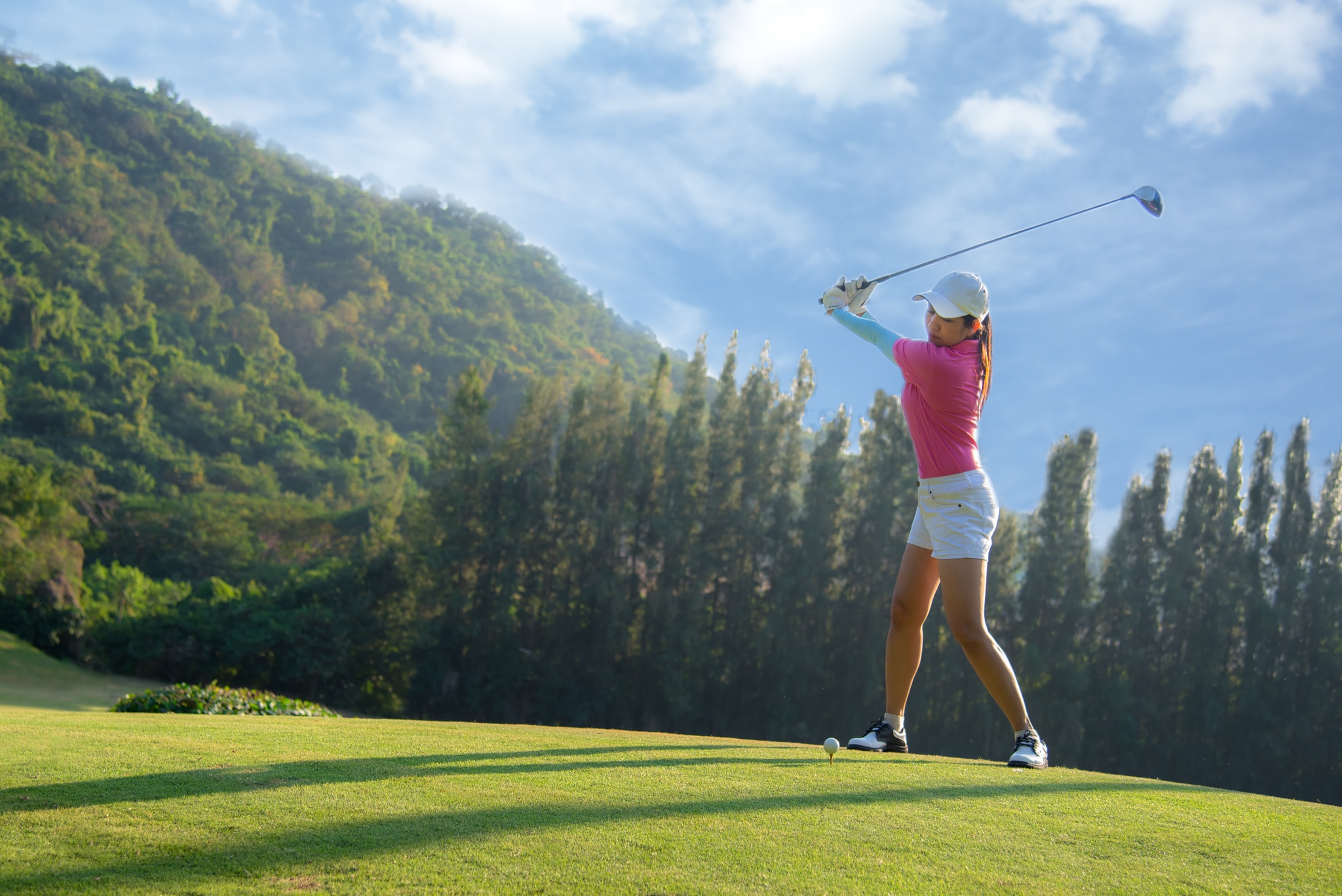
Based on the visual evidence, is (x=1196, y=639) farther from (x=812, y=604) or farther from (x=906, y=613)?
(x=906, y=613)

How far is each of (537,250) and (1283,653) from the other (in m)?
114

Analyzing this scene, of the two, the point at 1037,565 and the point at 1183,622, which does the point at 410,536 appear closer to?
the point at 1037,565

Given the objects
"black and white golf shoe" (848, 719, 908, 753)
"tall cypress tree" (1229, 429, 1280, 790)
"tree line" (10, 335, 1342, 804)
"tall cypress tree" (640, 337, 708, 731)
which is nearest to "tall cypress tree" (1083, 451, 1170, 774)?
"tree line" (10, 335, 1342, 804)

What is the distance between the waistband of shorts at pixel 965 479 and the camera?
463 cm

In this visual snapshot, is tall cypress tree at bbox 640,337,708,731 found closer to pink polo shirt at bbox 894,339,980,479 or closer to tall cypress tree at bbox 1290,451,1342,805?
tall cypress tree at bbox 1290,451,1342,805

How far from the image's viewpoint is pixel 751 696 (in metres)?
29.3

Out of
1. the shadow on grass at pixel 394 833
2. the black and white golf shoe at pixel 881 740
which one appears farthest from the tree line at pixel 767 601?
the shadow on grass at pixel 394 833

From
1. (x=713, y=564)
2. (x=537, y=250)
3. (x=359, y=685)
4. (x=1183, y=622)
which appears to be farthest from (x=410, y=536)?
(x=537, y=250)

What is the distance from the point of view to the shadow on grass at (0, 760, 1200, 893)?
223 centimetres

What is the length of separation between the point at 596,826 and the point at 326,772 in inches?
49.7

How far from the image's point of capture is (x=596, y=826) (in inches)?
108

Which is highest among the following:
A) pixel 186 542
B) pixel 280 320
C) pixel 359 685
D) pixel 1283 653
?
pixel 280 320

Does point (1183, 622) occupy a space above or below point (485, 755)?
above

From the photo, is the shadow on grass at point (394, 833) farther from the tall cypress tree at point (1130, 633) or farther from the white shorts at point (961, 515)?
the tall cypress tree at point (1130, 633)
